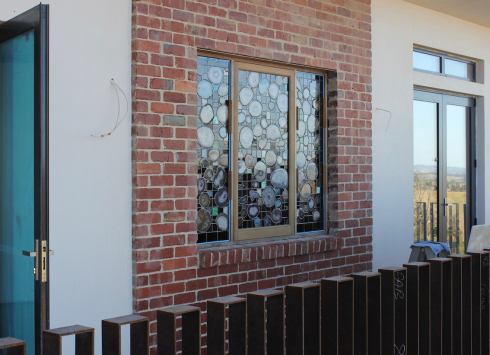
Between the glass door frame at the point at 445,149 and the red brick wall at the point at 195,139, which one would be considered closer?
the red brick wall at the point at 195,139

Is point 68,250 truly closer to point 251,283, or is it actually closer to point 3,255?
point 3,255

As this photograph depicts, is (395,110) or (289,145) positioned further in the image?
(395,110)

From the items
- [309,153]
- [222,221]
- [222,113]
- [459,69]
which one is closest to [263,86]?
[222,113]

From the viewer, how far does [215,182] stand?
475 centimetres

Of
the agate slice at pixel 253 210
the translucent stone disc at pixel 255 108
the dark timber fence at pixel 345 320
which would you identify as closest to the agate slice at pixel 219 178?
the agate slice at pixel 253 210

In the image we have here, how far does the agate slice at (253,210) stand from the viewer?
498 centimetres

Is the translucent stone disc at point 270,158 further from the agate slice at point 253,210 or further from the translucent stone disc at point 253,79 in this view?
the translucent stone disc at point 253,79

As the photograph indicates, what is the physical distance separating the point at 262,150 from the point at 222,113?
525 millimetres

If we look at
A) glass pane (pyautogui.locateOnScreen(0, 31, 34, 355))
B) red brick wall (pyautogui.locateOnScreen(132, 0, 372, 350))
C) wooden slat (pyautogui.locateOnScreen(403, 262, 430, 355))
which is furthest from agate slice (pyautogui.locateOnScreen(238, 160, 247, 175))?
wooden slat (pyautogui.locateOnScreen(403, 262, 430, 355))

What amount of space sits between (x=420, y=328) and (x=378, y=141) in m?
3.74

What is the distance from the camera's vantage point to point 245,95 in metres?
4.94

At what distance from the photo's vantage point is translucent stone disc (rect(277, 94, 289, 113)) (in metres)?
5.22

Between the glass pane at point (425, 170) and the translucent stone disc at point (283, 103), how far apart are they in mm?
2157

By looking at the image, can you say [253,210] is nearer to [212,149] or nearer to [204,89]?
[212,149]
